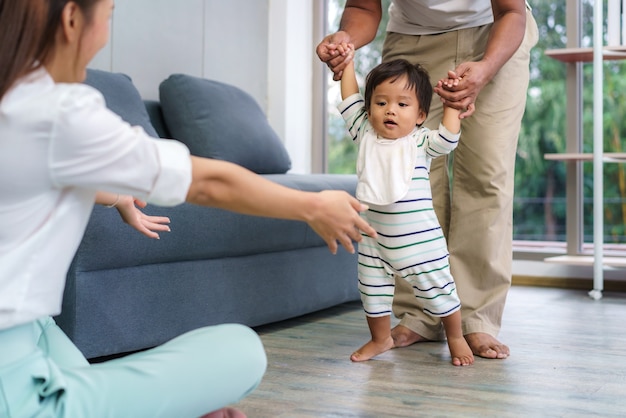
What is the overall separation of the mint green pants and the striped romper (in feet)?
2.87

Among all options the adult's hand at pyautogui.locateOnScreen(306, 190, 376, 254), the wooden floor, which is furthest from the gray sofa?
the adult's hand at pyautogui.locateOnScreen(306, 190, 376, 254)

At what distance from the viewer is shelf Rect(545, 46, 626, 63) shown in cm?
345

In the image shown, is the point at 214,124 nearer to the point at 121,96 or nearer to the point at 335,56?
the point at 121,96

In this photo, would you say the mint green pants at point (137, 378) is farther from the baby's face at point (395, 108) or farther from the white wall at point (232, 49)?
the white wall at point (232, 49)

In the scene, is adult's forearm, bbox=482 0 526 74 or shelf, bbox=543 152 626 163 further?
shelf, bbox=543 152 626 163

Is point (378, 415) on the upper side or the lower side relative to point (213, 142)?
lower

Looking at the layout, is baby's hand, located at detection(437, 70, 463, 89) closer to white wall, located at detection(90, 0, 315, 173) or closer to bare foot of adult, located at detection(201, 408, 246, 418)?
bare foot of adult, located at detection(201, 408, 246, 418)

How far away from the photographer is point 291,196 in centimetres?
105

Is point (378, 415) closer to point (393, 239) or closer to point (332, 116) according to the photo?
point (393, 239)

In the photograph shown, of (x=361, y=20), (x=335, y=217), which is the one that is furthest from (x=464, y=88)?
(x=335, y=217)

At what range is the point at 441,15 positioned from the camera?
86.6 inches

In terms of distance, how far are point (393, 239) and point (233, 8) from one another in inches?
80.4

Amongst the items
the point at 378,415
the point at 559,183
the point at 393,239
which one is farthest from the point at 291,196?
the point at 559,183

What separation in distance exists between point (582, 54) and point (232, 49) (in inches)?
60.2
